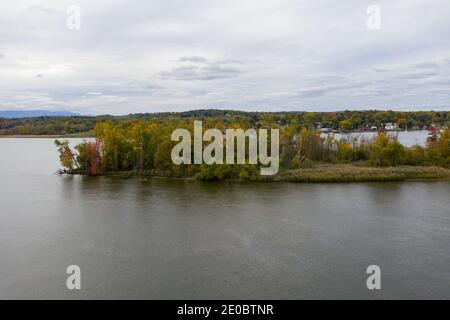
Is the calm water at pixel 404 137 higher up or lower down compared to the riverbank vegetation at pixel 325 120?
lower down

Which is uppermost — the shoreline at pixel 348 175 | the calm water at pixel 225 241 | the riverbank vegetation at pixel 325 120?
the riverbank vegetation at pixel 325 120

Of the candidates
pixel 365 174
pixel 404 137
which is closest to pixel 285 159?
pixel 365 174

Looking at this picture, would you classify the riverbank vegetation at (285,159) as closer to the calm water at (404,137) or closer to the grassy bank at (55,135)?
the calm water at (404,137)

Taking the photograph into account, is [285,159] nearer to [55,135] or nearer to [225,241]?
[225,241]

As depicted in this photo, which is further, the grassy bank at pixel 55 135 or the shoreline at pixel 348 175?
the grassy bank at pixel 55 135

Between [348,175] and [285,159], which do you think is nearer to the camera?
[348,175]

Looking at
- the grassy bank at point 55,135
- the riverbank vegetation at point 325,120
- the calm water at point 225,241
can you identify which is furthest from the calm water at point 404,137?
the grassy bank at point 55,135

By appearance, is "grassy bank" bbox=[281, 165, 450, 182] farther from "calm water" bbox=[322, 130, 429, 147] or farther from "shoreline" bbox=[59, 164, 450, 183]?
"calm water" bbox=[322, 130, 429, 147]
